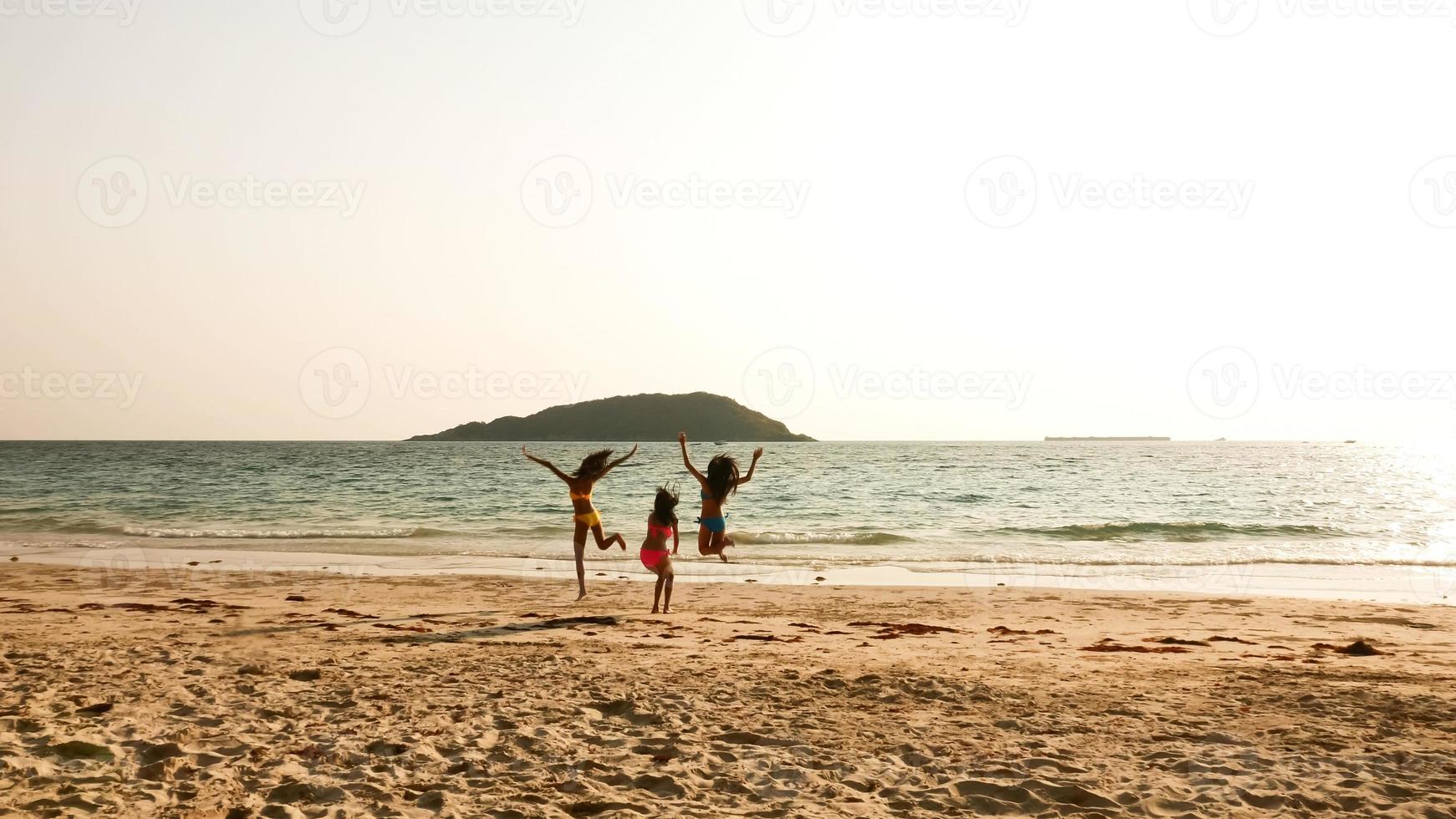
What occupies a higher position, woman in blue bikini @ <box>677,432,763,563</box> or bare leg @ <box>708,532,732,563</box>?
woman in blue bikini @ <box>677,432,763,563</box>

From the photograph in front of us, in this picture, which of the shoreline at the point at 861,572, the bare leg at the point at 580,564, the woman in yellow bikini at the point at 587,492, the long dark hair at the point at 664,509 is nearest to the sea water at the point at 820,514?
the shoreline at the point at 861,572

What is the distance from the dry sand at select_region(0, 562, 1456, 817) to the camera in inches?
199

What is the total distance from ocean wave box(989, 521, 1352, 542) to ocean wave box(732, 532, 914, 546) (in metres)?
4.11

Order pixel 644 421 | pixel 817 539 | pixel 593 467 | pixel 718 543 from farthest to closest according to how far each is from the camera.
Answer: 1. pixel 644 421
2. pixel 817 539
3. pixel 593 467
4. pixel 718 543

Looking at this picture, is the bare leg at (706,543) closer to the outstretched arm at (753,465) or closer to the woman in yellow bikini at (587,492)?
the outstretched arm at (753,465)

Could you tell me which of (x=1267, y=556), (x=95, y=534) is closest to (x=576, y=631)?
(x=1267, y=556)

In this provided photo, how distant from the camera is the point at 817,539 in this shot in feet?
78.0

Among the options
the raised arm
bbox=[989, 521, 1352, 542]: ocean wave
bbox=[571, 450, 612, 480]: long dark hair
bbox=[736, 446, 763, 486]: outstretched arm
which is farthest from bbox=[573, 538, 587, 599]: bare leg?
bbox=[989, 521, 1352, 542]: ocean wave

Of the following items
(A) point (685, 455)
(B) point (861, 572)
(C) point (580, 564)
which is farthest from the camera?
(B) point (861, 572)

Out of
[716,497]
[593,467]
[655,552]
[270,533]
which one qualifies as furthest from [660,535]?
[270,533]

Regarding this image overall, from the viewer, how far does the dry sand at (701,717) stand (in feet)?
16.6

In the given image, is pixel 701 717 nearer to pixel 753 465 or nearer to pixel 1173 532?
pixel 753 465

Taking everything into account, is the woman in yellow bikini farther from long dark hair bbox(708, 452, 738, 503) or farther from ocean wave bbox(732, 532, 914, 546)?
ocean wave bbox(732, 532, 914, 546)

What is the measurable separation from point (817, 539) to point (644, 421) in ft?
409
